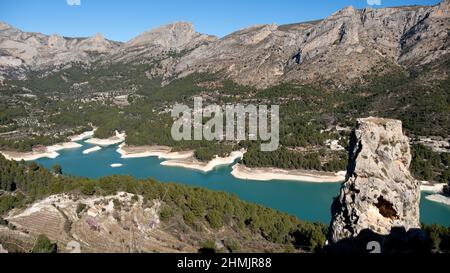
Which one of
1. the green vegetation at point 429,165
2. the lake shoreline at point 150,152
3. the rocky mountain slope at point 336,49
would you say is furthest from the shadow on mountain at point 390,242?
the rocky mountain slope at point 336,49

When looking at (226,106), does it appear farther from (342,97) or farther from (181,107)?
(342,97)

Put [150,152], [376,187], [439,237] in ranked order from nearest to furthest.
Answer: [376,187] < [439,237] < [150,152]

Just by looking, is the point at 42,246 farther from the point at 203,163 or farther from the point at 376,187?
the point at 203,163

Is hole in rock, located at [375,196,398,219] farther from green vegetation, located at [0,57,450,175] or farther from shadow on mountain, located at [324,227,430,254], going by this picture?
green vegetation, located at [0,57,450,175]

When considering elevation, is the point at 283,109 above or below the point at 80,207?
above

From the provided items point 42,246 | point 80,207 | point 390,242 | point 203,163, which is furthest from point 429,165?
point 42,246

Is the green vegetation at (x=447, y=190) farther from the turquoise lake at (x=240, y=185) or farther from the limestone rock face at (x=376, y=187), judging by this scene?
the limestone rock face at (x=376, y=187)
